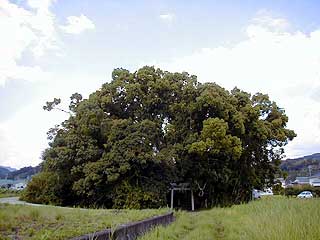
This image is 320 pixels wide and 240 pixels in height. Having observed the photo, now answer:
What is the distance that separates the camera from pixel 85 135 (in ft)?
75.5

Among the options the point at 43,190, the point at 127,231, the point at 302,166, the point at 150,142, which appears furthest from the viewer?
the point at 302,166

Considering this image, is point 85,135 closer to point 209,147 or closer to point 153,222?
point 209,147

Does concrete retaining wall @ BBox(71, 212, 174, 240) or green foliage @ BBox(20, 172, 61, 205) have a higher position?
green foliage @ BBox(20, 172, 61, 205)

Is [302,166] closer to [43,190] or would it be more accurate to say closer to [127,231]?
[43,190]

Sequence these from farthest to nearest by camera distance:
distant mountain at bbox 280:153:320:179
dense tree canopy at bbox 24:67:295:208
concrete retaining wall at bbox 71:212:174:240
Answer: distant mountain at bbox 280:153:320:179
dense tree canopy at bbox 24:67:295:208
concrete retaining wall at bbox 71:212:174:240

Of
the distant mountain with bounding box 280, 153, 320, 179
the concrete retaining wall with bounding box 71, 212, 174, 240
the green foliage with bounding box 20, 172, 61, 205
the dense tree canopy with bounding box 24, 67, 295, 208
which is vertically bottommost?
the concrete retaining wall with bounding box 71, 212, 174, 240

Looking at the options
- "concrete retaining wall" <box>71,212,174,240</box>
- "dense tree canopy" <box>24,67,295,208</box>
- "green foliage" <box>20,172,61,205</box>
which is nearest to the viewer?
"concrete retaining wall" <box>71,212,174,240</box>

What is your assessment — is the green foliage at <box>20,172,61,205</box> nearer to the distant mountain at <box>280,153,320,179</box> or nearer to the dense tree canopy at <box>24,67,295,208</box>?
the dense tree canopy at <box>24,67,295,208</box>

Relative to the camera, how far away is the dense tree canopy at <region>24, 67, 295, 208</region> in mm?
21880

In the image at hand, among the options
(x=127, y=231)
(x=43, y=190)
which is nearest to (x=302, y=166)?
(x=43, y=190)

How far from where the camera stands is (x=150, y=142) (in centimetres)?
2242

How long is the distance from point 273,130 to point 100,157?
13804mm

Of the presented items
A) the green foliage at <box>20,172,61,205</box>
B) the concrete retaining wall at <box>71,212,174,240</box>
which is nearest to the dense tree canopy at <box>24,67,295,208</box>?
the green foliage at <box>20,172,61,205</box>

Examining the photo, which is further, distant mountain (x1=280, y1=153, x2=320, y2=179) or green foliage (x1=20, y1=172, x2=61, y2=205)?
distant mountain (x1=280, y1=153, x2=320, y2=179)
